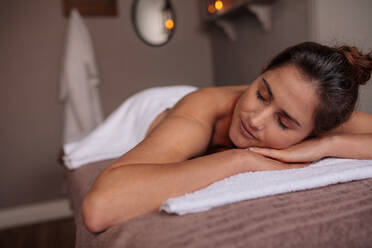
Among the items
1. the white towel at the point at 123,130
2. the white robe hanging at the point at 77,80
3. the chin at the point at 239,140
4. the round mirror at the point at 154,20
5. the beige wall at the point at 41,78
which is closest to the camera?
the chin at the point at 239,140

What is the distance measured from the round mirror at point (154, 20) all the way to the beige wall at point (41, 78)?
59 millimetres

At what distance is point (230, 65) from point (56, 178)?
5.69 ft

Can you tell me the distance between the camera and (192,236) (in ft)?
1.57

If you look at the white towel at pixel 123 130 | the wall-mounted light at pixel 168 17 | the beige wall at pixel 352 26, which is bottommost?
the white towel at pixel 123 130

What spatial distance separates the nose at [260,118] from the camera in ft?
2.68

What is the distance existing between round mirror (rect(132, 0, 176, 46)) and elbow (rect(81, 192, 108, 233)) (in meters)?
2.28

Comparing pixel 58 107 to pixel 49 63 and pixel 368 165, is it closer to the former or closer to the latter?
pixel 49 63

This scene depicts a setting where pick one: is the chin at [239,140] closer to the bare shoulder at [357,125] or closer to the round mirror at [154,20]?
the bare shoulder at [357,125]

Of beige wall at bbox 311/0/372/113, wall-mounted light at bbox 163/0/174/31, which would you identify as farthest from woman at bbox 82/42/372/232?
wall-mounted light at bbox 163/0/174/31

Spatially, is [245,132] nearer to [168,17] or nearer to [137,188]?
[137,188]

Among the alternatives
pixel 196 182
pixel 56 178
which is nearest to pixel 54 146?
pixel 56 178

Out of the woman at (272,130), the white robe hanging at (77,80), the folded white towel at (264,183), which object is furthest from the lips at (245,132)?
the white robe hanging at (77,80)

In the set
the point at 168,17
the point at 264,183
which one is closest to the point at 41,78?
the point at 168,17

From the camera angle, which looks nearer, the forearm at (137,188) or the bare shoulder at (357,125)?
the forearm at (137,188)
